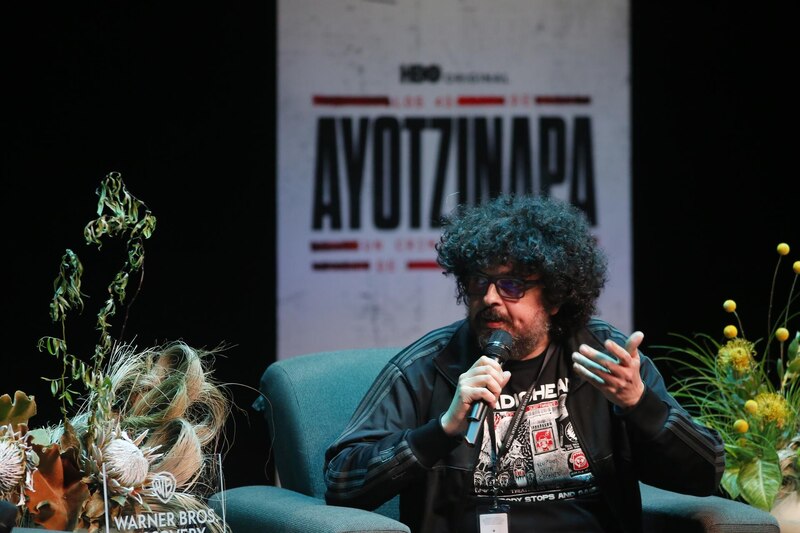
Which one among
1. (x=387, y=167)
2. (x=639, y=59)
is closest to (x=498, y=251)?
(x=387, y=167)

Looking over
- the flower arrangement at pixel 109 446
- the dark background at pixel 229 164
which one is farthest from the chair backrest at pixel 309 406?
the dark background at pixel 229 164

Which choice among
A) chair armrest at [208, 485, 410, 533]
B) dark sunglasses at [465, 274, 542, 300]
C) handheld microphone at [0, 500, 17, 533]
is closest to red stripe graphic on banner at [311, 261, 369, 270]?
chair armrest at [208, 485, 410, 533]

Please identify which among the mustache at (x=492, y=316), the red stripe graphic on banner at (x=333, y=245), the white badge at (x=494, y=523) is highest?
the red stripe graphic on banner at (x=333, y=245)

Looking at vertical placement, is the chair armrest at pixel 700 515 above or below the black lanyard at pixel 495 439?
below

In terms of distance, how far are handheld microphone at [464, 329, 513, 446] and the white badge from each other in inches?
7.5

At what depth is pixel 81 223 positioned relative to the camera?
420 centimetres

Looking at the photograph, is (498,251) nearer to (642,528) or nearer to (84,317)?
(642,528)

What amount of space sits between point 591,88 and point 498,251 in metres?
2.08

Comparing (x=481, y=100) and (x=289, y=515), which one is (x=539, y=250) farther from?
(x=481, y=100)

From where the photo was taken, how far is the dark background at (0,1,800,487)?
13.6 ft

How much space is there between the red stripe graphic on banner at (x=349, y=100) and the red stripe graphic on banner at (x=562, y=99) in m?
0.61

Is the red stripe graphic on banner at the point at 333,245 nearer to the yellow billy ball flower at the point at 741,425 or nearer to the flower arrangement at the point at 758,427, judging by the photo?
the flower arrangement at the point at 758,427

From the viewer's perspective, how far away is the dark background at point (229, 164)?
13.6ft

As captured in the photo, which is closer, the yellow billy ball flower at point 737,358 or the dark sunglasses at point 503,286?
the dark sunglasses at point 503,286
